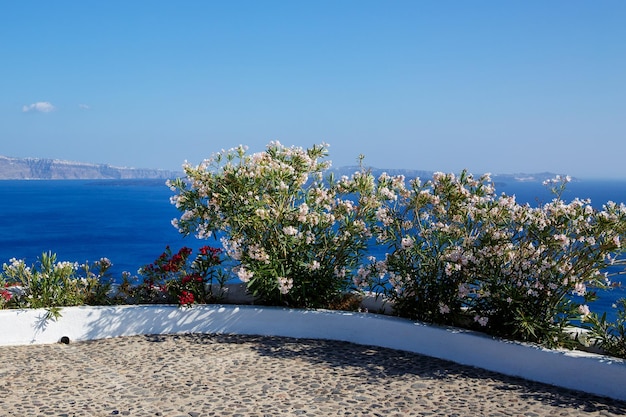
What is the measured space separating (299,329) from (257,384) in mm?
1640

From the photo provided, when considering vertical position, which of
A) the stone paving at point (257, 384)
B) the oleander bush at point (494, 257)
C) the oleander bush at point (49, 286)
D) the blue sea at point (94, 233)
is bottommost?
the blue sea at point (94, 233)

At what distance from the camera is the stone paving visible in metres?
4.55

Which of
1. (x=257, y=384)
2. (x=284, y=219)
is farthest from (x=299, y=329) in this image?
(x=257, y=384)

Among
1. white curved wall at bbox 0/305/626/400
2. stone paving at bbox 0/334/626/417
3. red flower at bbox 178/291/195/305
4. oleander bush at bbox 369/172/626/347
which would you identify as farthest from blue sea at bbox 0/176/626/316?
red flower at bbox 178/291/195/305

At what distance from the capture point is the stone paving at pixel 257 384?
455 cm

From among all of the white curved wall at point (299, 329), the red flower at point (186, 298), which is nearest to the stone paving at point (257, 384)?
the white curved wall at point (299, 329)

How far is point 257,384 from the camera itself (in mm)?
5055

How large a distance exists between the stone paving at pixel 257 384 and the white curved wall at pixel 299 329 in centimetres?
15

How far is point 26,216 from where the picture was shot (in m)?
84.9

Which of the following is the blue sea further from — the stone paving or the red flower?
the red flower

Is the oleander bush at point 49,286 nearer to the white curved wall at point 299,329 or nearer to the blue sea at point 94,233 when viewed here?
the white curved wall at point 299,329

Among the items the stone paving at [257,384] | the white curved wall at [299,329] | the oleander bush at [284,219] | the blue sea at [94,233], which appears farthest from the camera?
the blue sea at [94,233]

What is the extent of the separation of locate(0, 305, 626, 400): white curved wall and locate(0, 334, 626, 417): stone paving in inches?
5.7

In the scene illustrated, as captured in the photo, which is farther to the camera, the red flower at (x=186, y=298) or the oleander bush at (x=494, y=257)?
the red flower at (x=186, y=298)
